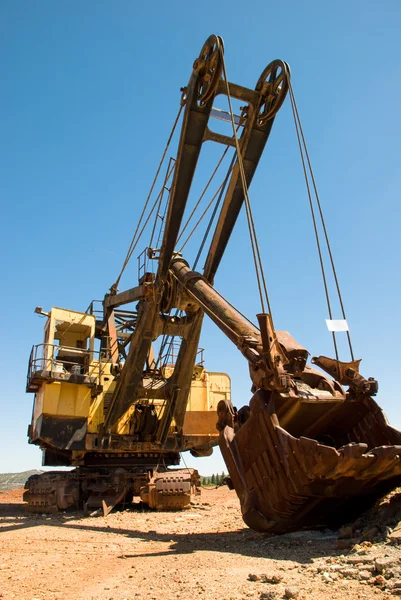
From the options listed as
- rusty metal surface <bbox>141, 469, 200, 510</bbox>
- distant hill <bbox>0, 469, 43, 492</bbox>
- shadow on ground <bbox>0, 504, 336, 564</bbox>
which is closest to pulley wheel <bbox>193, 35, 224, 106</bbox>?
shadow on ground <bbox>0, 504, 336, 564</bbox>

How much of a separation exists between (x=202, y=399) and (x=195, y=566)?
29.5 feet

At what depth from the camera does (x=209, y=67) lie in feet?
29.3

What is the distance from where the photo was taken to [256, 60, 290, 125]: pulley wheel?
9.25 metres

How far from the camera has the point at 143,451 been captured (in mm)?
12922

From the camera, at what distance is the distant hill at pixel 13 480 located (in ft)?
105

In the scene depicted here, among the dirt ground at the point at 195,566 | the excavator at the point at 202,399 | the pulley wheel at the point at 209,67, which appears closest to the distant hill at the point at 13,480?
the excavator at the point at 202,399

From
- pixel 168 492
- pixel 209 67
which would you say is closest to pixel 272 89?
pixel 209 67

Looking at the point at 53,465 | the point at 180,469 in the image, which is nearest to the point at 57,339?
the point at 53,465

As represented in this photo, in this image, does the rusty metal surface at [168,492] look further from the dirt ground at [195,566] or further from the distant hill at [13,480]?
the distant hill at [13,480]

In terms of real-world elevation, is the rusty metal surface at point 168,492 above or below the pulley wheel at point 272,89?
below

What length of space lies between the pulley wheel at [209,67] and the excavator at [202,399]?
0.9 inches

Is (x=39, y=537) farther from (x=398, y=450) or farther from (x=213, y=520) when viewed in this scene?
(x=398, y=450)

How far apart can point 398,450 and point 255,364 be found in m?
2.00

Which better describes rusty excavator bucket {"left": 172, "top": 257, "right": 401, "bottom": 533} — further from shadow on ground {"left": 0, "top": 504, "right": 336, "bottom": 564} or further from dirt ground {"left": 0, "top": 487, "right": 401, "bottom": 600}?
dirt ground {"left": 0, "top": 487, "right": 401, "bottom": 600}
